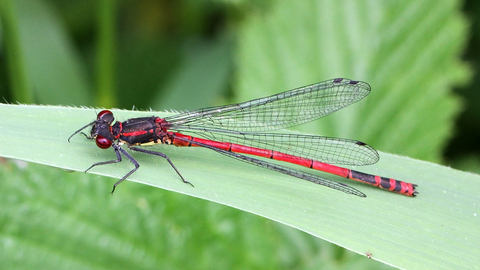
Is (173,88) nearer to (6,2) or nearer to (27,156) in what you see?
(6,2)

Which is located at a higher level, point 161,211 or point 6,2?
point 6,2

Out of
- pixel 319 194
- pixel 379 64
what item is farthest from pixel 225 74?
pixel 319 194

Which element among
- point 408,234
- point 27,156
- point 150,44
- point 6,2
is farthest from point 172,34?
point 408,234

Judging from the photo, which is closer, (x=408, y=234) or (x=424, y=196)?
(x=408, y=234)

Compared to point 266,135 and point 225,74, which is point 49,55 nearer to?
point 225,74

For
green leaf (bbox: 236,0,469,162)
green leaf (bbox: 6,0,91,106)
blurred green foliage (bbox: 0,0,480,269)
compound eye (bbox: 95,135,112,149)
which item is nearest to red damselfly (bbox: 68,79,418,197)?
compound eye (bbox: 95,135,112,149)

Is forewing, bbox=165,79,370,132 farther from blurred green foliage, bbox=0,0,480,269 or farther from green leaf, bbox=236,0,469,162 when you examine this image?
green leaf, bbox=236,0,469,162
